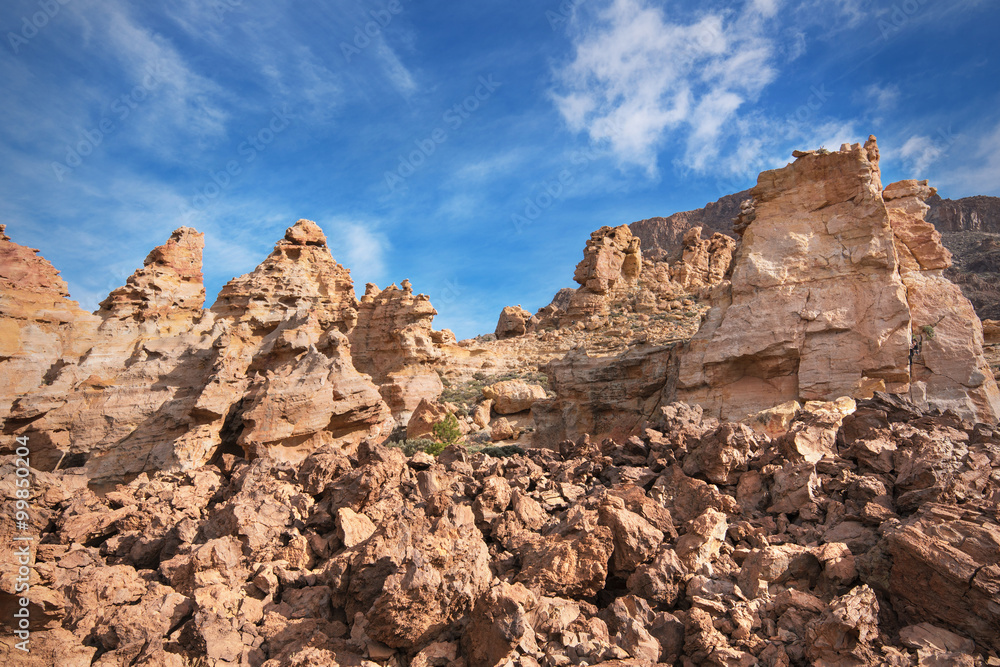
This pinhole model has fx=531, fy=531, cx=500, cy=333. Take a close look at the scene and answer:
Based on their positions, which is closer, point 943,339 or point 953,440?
point 953,440

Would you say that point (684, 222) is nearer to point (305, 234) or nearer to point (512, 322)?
point (512, 322)

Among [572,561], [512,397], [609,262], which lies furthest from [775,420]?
[609,262]

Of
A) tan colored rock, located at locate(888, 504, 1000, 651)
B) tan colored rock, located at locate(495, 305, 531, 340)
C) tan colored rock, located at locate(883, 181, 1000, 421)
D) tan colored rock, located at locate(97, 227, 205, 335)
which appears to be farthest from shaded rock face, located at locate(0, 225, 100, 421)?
tan colored rock, located at locate(495, 305, 531, 340)

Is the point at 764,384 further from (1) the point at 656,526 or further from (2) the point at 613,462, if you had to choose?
(1) the point at 656,526

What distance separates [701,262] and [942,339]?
2840 cm

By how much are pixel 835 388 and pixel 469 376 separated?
1988 centimetres

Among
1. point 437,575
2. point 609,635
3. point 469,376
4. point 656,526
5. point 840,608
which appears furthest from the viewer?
point 469,376

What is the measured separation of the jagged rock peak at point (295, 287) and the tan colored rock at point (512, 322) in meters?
14.1

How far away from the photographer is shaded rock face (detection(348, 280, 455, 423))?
89.5 feet

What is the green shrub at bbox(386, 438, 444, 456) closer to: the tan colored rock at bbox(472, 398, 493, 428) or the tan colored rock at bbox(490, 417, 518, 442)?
the tan colored rock at bbox(490, 417, 518, 442)

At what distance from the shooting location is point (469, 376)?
30000mm

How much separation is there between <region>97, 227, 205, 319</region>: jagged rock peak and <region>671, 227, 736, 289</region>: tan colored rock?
29.9 m

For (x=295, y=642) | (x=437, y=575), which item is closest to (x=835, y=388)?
(x=437, y=575)

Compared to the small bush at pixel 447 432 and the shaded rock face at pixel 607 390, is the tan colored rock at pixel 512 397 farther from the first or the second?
the shaded rock face at pixel 607 390
